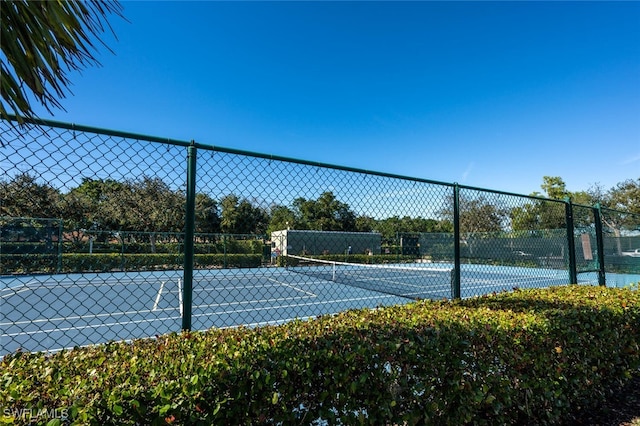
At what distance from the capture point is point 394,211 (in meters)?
3.68

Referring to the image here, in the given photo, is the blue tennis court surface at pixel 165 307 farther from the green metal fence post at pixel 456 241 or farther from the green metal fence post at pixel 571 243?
the green metal fence post at pixel 456 241

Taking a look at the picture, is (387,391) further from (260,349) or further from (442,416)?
(260,349)

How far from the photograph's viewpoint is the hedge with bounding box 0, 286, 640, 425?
1271 millimetres

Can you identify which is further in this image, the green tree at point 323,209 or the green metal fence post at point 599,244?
the green metal fence post at point 599,244

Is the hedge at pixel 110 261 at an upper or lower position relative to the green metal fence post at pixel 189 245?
lower

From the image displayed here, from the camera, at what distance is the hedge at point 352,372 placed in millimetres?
1271

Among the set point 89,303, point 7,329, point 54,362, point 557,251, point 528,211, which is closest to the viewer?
point 54,362

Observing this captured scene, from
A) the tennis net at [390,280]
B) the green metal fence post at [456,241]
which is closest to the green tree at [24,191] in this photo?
the green metal fence post at [456,241]

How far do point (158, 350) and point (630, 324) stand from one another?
437 centimetres

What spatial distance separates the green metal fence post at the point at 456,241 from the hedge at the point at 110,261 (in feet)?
24.8

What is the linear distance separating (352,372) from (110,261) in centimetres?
1377

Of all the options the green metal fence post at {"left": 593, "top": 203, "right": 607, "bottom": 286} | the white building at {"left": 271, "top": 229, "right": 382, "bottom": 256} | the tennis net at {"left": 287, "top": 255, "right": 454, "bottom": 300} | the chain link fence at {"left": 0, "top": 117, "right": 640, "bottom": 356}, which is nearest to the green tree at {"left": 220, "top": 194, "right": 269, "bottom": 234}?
the chain link fence at {"left": 0, "top": 117, "right": 640, "bottom": 356}

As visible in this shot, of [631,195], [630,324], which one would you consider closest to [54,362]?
[630,324]

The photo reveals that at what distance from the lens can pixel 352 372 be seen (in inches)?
68.3
